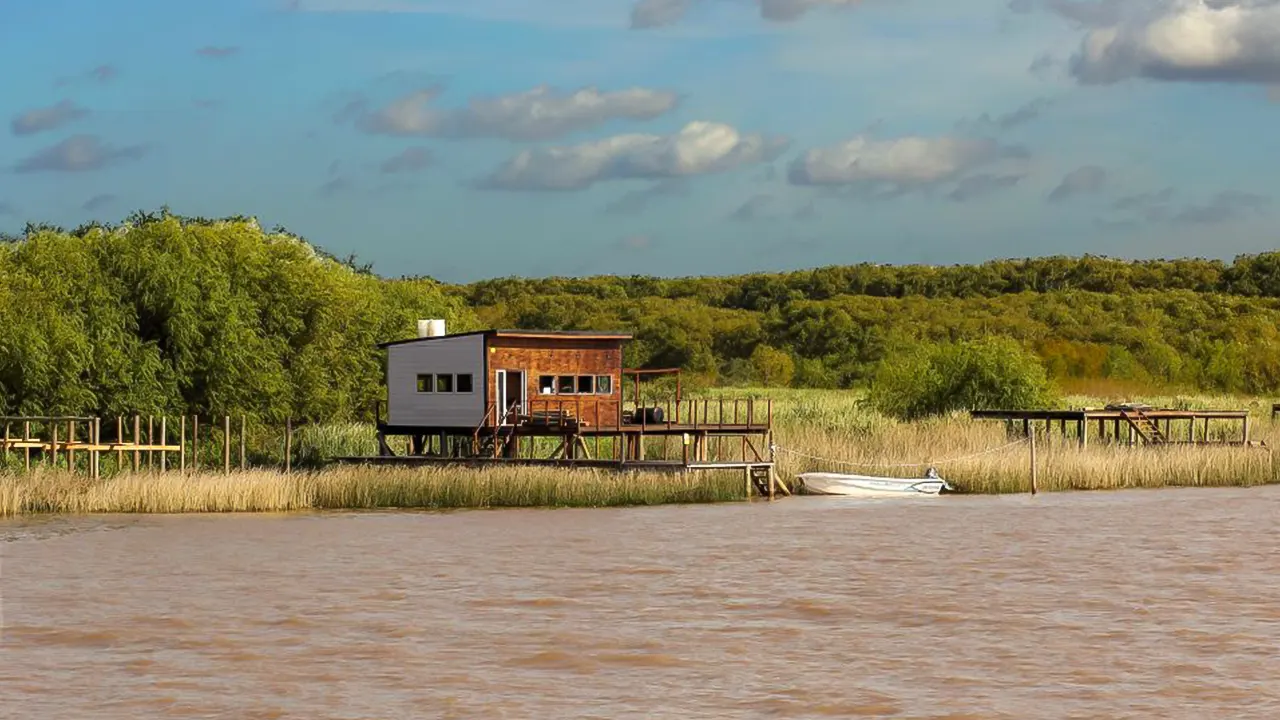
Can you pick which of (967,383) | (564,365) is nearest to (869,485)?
(564,365)

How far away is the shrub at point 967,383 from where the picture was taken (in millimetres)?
59188

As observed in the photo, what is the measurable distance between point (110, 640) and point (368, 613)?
3.51 metres

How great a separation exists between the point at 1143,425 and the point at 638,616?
3249 cm

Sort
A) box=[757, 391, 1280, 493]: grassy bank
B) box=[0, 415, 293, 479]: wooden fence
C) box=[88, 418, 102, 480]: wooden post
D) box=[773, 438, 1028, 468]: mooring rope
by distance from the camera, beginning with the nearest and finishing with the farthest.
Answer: box=[88, 418, 102, 480]: wooden post
box=[0, 415, 293, 479]: wooden fence
box=[757, 391, 1280, 493]: grassy bank
box=[773, 438, 1028, 468]: mooring rope

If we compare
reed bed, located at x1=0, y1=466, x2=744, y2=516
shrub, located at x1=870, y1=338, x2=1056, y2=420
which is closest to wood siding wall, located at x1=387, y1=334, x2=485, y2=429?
reed bed, located at x1=0, y1=466, x2=744, y2=516

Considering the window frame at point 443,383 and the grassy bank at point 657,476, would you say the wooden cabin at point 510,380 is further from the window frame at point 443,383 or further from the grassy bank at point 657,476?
the grassy bank at point 657,476

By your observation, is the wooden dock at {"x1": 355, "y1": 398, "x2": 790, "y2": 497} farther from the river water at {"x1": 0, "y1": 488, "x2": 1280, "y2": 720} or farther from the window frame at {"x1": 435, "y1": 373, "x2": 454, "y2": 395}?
the river water at {"x1": 0, "y1": 488, "x2": 1280, "y2": 720}

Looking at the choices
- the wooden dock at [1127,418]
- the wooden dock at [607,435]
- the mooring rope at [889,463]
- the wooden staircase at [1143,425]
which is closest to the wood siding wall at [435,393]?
the wooden dock at [607,435]

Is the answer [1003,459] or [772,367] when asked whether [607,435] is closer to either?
[1003,459]

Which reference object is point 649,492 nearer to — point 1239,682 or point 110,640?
point 110,640

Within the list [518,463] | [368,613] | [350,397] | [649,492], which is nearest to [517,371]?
[518,463]

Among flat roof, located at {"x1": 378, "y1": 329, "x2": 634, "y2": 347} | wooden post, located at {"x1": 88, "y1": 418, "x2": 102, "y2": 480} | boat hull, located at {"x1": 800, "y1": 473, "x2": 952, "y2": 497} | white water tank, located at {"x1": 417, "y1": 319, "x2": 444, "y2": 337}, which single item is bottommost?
boat hull, located at {"x1": 800, "y1": 473, "x2": 952, "y2": 497}

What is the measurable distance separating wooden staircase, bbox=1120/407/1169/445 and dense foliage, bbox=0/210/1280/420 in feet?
33.2

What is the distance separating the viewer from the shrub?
59.2 metres
